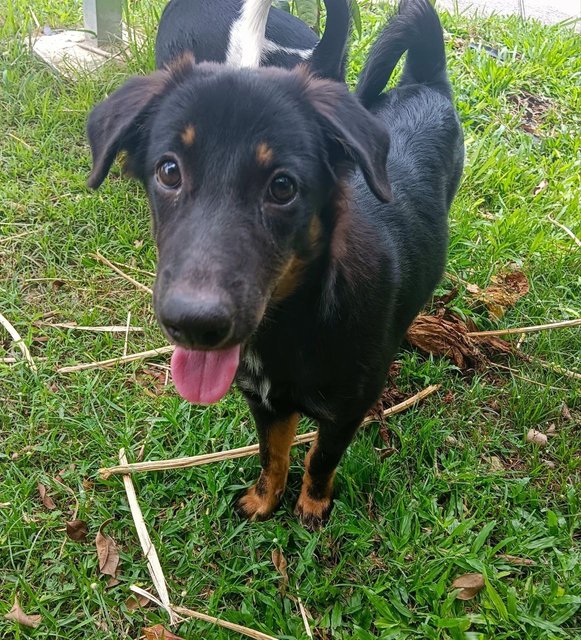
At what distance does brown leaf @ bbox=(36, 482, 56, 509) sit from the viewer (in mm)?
2768

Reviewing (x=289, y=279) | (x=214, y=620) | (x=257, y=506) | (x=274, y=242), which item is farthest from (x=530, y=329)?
(x=214, y=620)

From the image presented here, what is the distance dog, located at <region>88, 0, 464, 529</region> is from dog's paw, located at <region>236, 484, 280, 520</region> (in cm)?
2

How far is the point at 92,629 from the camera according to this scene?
2.38m

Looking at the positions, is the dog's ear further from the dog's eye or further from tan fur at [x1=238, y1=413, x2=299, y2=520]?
tan fur at [x1=238, y1=413, x2=299, y2=520]

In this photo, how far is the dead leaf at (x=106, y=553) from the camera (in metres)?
2.56

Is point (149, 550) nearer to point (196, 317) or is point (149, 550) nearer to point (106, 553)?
point (106, 553)

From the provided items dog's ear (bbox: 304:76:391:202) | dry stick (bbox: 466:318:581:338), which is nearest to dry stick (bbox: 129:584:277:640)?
dog's ear (bbox: 304:76:391:202)

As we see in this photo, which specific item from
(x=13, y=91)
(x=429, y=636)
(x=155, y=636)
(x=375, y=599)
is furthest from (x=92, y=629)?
(x=13, y=91)

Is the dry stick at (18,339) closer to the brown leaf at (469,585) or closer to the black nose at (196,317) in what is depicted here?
the black nose at (196,317)

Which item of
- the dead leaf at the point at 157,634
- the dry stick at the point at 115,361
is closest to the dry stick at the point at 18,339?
the dry stick at the point at 115,361

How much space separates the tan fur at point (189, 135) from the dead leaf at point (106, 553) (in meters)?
1.72

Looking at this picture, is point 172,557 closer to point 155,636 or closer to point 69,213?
point 155,636

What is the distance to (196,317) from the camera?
61.1 inches

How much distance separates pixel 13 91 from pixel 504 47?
14.6 feet
